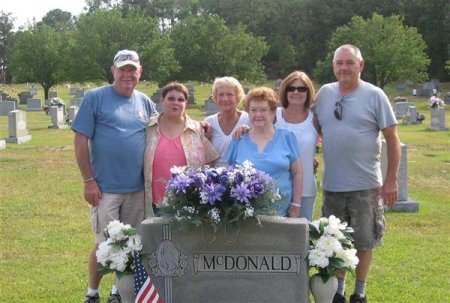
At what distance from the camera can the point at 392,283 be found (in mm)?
6535

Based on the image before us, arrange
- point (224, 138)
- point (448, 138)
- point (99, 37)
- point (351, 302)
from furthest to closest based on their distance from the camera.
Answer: point (99, 37) → point (448, 138) → point (351, 302) → point (224, 138)

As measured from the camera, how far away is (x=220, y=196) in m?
4.21

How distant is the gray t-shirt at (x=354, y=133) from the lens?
5.31 metres

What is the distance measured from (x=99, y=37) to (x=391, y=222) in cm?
3439

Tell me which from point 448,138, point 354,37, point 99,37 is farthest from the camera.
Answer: point 354,37

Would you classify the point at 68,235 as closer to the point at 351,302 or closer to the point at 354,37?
the point at 351,302

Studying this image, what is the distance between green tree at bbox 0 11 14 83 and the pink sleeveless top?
7683cm

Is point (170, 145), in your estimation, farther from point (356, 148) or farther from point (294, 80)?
point (356, 148)

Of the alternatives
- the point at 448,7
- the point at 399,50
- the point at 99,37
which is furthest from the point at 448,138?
the point at 448,7

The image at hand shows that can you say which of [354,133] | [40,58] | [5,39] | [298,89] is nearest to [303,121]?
[298,89]

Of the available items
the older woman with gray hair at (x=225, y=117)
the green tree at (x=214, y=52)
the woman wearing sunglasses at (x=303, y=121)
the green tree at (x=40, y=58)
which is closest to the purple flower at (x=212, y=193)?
the older woman with gray hair at (x=225, y=117)

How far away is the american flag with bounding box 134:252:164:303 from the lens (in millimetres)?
4445

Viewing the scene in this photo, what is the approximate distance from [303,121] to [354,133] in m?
0.41

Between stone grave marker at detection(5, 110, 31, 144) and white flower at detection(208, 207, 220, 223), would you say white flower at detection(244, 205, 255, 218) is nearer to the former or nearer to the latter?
white flower at detection(208, 207, 220, 223)
